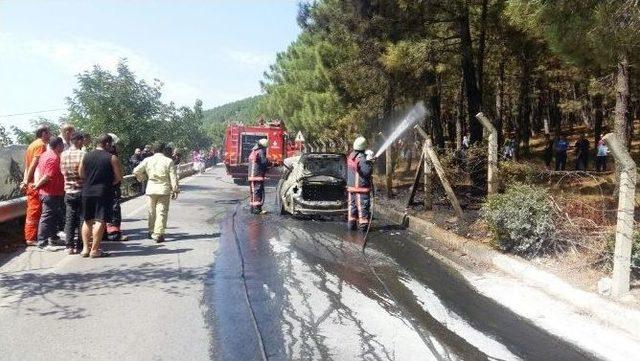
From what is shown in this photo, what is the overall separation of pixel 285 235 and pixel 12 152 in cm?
517

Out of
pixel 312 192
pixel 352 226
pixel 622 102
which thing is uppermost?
pixel 622 102

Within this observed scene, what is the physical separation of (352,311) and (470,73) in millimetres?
10730

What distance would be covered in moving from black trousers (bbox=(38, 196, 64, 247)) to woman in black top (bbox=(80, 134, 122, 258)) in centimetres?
75

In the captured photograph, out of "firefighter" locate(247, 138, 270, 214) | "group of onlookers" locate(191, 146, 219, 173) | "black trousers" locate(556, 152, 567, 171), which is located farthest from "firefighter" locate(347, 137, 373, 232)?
"group of onlookers" locate(191, 146, 219, 173)

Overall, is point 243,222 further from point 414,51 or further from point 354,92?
point 354,92

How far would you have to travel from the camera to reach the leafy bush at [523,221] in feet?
23.0

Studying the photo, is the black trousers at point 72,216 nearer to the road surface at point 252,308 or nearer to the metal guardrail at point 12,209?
the road surface at point 252,308

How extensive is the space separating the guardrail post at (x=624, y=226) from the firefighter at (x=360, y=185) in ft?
16.6

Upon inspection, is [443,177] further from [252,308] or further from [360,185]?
[252,308]

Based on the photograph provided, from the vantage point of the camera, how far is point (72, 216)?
7.70 metres

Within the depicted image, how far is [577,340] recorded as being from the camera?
464 cm

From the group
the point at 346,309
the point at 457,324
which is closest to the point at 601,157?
the point at 457,324

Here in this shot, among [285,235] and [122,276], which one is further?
[285,235]

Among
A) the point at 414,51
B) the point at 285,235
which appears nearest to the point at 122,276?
the point at 285,235
